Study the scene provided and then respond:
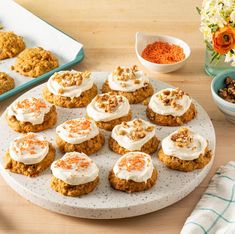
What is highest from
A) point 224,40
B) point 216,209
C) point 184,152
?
point 224,40

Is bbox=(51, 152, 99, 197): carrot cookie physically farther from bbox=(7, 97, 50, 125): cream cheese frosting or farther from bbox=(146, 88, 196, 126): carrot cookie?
bbox=(146, 88, 196, 126): carrot cookie

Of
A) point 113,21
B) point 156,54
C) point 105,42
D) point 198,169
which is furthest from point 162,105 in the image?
point 113,21

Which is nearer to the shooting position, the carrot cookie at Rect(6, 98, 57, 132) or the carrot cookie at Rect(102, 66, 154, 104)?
the carrot cookie at Rect(6, 98, 57, 132)

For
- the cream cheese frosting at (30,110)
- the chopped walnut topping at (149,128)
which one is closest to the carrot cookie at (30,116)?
the cream cheese frosting at (30,110)

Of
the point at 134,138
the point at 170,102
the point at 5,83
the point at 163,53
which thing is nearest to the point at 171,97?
the point at 170,102

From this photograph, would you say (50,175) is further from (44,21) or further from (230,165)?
(44,21)

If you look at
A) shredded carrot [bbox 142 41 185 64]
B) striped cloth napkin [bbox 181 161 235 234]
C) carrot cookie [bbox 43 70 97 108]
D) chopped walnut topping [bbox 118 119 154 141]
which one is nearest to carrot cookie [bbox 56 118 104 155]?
chopped walnut topping [bbox 118 119 154 141]

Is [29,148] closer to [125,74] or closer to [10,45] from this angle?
[125,74]
